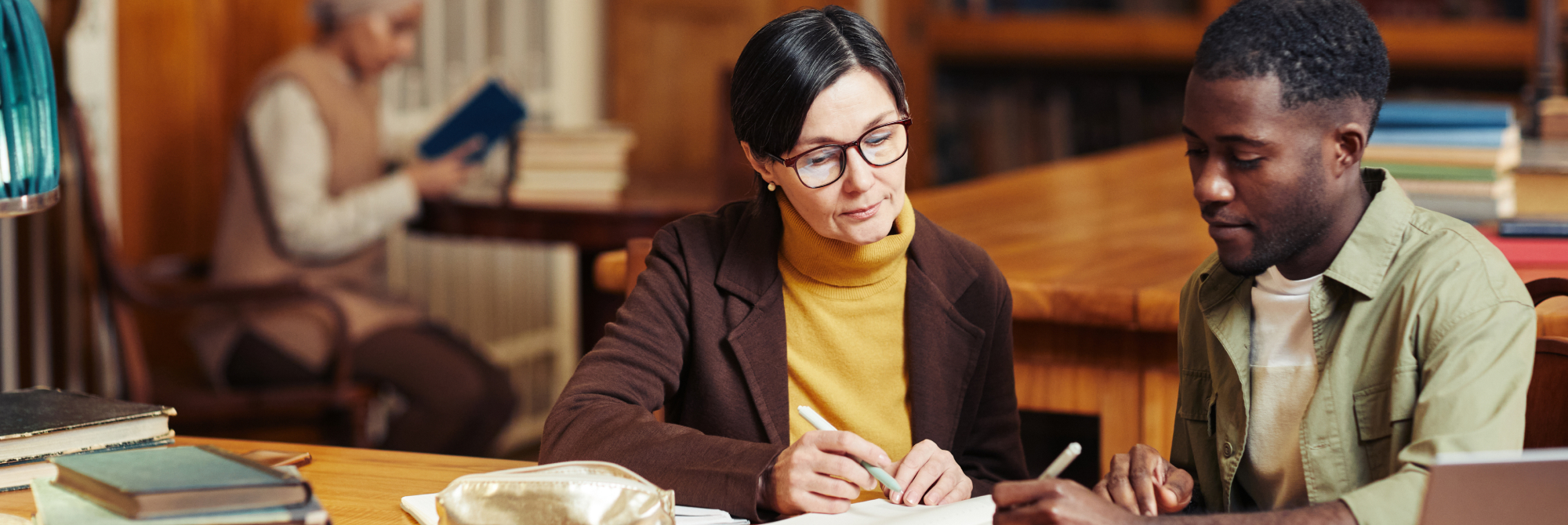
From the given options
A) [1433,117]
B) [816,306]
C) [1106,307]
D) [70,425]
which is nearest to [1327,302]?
[816,306]

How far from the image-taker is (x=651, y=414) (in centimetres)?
114

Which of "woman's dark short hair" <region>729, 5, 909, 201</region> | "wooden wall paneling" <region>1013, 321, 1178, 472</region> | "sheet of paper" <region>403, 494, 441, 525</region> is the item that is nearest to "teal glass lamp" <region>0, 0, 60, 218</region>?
"sheet of paper" <region>403, 494, 441, 525</region>

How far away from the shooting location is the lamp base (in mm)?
969

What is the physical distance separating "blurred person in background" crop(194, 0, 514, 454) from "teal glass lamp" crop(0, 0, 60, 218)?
162 cm

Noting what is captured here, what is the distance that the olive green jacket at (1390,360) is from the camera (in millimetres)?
817

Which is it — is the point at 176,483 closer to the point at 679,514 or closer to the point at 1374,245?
the point at 679,514

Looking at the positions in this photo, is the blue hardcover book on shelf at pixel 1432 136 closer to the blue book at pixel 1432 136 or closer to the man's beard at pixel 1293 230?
the blue book at pixel 1432 136

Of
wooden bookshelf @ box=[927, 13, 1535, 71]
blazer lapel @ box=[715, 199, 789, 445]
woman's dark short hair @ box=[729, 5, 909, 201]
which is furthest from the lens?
wooden bookshelf @ box=[927, 13, 1535, 71]

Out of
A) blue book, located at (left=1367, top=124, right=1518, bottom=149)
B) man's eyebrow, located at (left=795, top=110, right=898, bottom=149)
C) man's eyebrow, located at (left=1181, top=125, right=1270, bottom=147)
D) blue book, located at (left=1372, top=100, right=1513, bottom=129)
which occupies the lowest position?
blue book, located at (left=1367, top=124, right=1518, bottom=149)

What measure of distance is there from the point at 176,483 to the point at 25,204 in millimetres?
341

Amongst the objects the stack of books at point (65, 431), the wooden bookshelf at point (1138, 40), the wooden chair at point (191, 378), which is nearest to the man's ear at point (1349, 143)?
the stack of books at point (65, 431)

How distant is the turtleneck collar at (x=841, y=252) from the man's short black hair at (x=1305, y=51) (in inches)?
15.6

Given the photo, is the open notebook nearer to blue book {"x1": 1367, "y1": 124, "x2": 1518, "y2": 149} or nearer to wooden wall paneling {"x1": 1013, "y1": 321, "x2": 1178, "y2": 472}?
wooden wall paneling {"x1": 1013, "y1": 321, "x2": 1178, "y2": 472}

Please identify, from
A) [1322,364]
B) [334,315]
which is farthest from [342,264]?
[1322,364]
